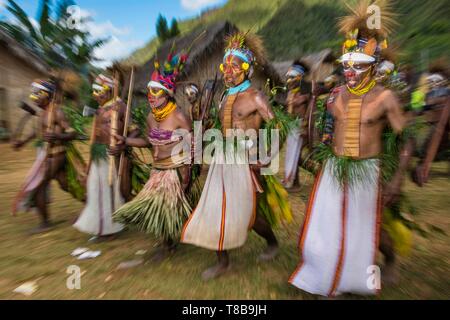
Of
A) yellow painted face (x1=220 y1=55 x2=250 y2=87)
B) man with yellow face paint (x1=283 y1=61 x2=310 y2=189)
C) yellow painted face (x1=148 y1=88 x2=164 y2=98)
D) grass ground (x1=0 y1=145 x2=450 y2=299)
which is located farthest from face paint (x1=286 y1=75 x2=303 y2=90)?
yellow painted face (x1=148 y1=88 x2=164 y2=98)

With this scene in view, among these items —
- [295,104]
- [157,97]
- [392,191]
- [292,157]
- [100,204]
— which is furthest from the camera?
[292,157]

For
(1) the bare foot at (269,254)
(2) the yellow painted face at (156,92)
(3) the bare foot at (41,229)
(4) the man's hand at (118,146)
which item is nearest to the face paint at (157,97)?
(2) the yellow painted face at (156,92)

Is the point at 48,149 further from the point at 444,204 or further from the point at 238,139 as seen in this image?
the point at 444,204

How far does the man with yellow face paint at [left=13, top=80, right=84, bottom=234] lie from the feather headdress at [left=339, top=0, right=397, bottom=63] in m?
3.48

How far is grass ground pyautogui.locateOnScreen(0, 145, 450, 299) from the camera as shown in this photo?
9.97ft

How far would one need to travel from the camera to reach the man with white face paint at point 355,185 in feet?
8.75

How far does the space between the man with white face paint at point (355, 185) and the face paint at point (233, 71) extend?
0.93 meters

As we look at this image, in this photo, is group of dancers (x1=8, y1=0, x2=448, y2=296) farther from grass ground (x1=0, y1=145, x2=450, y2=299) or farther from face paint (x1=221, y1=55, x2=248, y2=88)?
grass ground (x1=0, y1=145, x2=450, y2=299)

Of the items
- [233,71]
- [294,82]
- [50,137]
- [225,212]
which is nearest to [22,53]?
[50,137]

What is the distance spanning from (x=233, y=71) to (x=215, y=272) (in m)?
1.87

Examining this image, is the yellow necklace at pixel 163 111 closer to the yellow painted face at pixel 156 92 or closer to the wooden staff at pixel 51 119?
the yellow painted face at pixel 156 92

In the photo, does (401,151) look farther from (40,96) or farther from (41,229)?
(41,229)

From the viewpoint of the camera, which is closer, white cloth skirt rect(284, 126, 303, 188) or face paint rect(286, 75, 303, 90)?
face paint rect(286, 75, 303, 90)

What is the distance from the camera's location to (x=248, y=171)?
10.6 ft
